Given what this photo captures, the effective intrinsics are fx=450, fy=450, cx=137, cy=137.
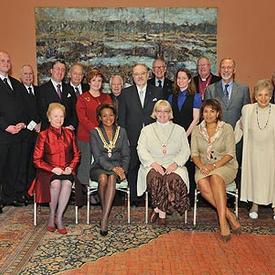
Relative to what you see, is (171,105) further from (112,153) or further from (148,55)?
(148,55)

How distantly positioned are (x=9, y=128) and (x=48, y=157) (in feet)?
2.37

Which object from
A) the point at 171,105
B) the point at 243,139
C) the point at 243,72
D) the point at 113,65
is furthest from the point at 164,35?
Answer: the point at 243,139

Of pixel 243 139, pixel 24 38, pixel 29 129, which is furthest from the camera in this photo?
pixel 24 38

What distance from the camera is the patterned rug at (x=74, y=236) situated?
351 cm

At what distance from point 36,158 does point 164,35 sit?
123 inches

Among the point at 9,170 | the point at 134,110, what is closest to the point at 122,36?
the point at 134,110

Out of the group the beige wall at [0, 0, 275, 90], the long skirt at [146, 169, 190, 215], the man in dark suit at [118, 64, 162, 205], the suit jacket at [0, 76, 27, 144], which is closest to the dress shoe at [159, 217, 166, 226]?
the long skirt at [146, 169, 190, 215]

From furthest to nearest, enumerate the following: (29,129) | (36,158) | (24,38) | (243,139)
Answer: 1. (24,38)
2. (29,129)
3. (243,139)
4. (36,158)

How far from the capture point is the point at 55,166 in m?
4.40

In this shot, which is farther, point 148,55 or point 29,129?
point 148,55

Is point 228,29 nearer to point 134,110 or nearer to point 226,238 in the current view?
point 134,110

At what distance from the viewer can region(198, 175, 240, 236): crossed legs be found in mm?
4109

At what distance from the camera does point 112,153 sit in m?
4.62

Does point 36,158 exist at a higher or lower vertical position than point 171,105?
lower
